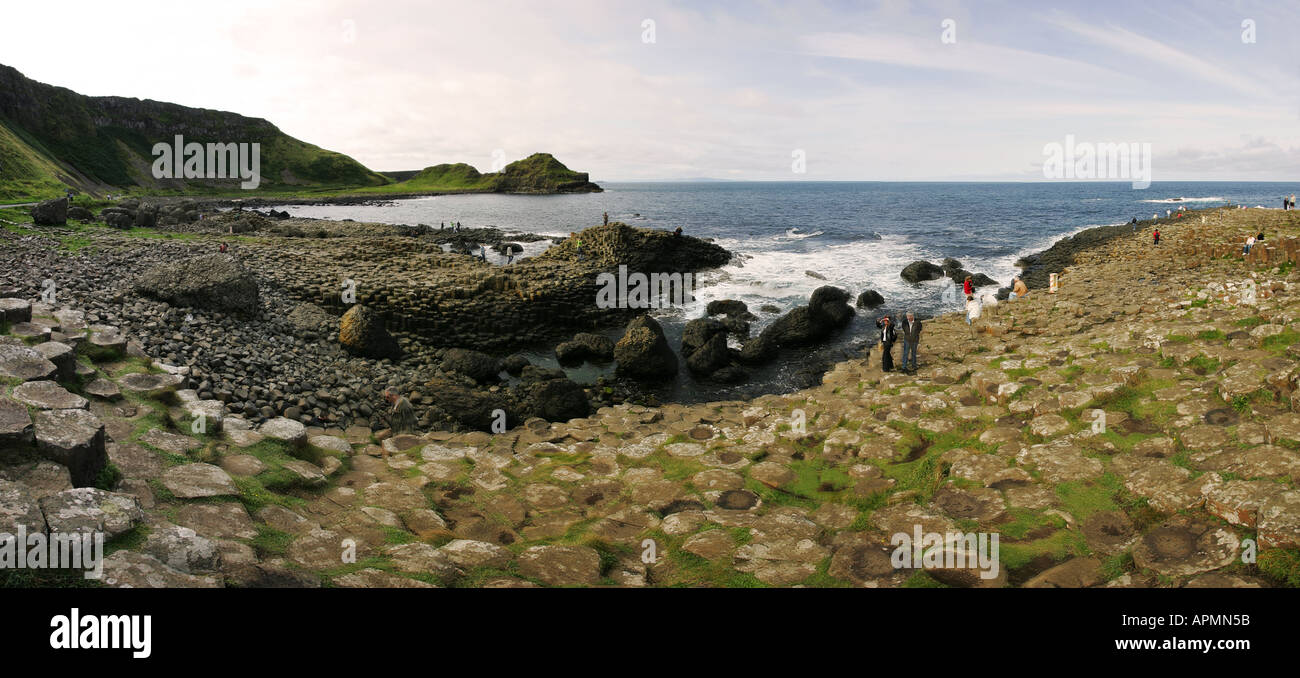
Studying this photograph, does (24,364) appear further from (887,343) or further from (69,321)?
(887,343)

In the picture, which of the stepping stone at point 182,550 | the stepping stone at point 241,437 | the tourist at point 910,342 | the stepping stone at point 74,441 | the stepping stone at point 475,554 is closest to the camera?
the stepping stone at point 182,550

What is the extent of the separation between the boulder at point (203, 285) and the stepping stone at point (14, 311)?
8323mm

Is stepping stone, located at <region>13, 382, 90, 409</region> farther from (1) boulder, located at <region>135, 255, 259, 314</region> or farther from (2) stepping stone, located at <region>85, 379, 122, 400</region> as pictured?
(1) boulder, located at <region>135, 255, 259, 314</region>

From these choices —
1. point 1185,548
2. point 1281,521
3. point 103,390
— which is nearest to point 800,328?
point 1185,548

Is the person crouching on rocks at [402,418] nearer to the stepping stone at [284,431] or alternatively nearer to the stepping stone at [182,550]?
the stepping stone at [284,431]

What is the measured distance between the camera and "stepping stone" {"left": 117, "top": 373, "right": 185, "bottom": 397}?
8922mm

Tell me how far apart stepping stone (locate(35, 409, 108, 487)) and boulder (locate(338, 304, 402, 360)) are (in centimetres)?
1376

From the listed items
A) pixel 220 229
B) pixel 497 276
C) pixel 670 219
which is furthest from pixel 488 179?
pixel 497 276

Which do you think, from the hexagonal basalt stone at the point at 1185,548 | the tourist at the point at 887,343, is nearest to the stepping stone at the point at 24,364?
the hexagonal basalt stone at the point at 1185,548

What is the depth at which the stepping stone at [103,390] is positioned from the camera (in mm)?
8086

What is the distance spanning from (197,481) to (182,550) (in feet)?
6.70

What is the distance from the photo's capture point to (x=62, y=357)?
26.4 ft

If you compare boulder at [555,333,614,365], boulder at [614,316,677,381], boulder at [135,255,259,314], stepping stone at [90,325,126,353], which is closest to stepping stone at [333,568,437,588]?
stepping stone at [90,325,126,353]
